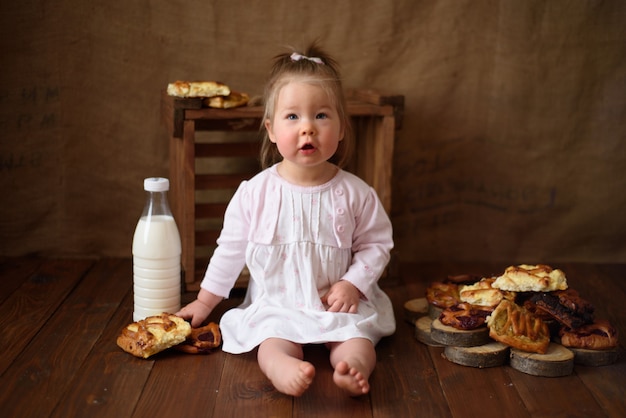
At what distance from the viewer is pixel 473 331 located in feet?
5.11

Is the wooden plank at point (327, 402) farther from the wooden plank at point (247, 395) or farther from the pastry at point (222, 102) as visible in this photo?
the pastry at point (222, 102)

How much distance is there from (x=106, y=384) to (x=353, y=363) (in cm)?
47

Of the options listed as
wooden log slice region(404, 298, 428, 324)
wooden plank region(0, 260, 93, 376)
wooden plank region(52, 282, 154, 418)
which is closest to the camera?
wooden plank region(52, 282, 154, 418)

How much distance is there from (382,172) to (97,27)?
880 millimetres

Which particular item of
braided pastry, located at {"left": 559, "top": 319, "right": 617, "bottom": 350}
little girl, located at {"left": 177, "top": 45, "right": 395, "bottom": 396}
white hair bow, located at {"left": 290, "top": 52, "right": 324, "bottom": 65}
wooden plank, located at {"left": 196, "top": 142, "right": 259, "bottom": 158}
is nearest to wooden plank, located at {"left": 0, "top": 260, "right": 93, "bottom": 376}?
little girl, located at {"left": 177, "top": 45, "right": 395, "bottom": 396}

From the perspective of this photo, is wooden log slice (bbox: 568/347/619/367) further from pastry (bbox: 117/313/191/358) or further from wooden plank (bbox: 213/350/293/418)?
pastry (bbox: 117/313/191/358)

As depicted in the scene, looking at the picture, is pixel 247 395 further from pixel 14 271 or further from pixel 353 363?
pixel 14 271

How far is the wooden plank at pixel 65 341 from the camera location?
1371mm

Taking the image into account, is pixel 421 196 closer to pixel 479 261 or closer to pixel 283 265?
pixel 479 261

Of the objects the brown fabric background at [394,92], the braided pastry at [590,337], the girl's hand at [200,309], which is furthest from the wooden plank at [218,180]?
the braided pastry at [590,337]

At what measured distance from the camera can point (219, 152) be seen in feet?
6.64

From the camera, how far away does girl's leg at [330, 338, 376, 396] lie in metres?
1.35

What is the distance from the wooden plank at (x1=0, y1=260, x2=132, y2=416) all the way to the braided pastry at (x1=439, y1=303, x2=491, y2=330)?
0.76 m

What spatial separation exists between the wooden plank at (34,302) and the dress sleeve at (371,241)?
0.71 meters
